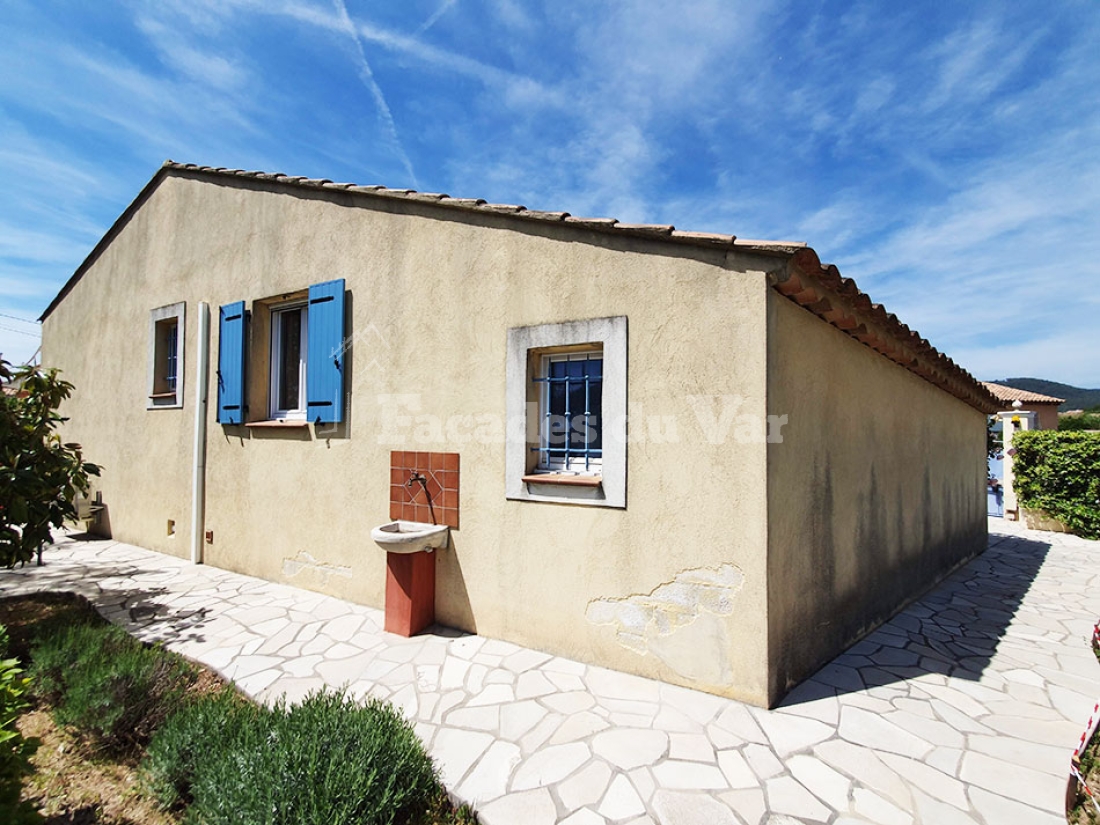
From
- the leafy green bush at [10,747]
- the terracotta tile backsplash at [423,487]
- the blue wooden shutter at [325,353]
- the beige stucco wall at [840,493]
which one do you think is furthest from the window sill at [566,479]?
the leafy green bush at [10,747]

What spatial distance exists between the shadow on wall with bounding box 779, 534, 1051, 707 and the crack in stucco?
87cm

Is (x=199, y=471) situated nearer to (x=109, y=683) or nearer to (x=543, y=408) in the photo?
(x=109, y=683)

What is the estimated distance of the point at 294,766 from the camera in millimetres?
2273

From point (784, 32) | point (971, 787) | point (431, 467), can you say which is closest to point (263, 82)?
point (431, 467)

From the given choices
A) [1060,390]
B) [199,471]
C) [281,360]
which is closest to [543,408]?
[281,360]

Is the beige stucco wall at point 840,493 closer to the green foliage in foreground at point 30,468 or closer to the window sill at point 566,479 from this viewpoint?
the window sill at point 566,479

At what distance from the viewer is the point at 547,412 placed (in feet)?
14.9

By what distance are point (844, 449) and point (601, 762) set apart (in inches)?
139

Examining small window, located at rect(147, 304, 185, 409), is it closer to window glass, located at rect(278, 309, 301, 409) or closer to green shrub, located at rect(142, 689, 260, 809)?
window glass, located at rect(278, 309, 301, 409)

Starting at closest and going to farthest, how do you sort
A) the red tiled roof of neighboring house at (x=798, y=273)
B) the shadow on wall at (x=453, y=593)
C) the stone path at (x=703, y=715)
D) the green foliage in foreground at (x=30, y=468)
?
1. the stone path at (x=703, y=715)
2. the red tiled roof of neighboring house at (x=798, y=273)
3. the green foliage in foreground at (x=30, y=468)
4. the shadow on wall at (x=453, y=593)

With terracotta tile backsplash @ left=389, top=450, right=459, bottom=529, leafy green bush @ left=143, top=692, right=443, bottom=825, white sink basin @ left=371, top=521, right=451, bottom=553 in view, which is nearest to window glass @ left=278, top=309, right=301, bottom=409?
terracotta tile backsplash @ left=389, top=450, right=459, bottom=529

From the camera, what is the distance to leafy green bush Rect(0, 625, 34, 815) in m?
1.94

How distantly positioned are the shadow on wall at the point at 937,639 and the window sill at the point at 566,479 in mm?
2102

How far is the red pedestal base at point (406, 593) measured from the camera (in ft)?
15.2
